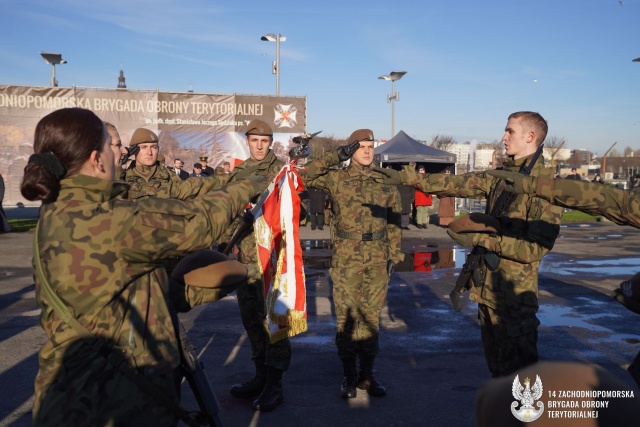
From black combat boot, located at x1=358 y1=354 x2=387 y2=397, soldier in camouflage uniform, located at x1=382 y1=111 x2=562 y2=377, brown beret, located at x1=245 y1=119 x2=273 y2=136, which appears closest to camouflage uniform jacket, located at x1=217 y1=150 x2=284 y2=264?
brown beret, located at x1=245 y1=119 x2=273 y2=136

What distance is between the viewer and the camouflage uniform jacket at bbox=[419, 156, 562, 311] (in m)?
4.26

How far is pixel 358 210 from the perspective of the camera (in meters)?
5.84

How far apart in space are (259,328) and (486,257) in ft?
7.47

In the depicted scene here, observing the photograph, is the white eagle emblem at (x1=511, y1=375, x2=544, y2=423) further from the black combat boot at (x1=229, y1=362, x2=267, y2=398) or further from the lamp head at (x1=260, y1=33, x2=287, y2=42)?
the lamp head at (x1=260, y1=33, x2=287, y2=42)

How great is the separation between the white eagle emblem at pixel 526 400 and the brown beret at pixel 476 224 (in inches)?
114

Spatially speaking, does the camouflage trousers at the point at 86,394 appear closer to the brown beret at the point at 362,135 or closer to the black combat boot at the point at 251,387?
the black combat boot at the point at 251,387

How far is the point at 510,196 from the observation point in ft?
14.4

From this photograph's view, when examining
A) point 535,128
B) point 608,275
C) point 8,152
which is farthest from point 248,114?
point 535,128

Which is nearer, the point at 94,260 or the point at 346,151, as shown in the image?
the point at 94,260

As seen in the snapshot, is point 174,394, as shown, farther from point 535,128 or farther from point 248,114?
point 248,114

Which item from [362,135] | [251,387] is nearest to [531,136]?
[362,135]

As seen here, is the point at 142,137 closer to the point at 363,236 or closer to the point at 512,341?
the point at 363,236

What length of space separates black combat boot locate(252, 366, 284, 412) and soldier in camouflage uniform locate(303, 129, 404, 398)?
2.03 ft

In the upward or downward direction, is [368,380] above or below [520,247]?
below
